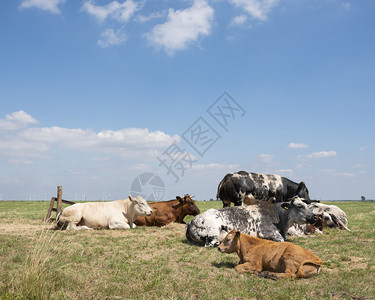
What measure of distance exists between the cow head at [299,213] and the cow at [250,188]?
8.30 metres

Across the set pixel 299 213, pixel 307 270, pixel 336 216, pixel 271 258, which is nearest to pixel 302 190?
pixel 336 216

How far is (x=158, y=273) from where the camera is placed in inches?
269

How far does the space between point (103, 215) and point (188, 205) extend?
3.91 metres

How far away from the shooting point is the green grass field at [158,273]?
551 centimetres

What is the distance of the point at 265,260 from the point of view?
7078mm

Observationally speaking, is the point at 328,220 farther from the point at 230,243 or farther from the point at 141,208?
the point at 230,243

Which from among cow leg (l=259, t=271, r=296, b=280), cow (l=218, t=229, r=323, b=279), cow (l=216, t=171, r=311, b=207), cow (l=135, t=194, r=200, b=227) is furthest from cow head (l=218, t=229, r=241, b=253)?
cow (l=216, t=171, r=311, b=207)

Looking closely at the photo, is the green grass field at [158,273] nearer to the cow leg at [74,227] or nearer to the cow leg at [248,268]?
the cow leg at [248,268]

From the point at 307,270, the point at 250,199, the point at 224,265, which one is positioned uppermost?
the point at 250,199

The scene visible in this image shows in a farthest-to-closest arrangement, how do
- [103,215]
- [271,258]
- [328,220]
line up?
[103,215] < [328,220] < [271,258]

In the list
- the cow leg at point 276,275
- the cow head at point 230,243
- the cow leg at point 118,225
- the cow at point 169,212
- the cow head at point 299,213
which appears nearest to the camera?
the cow leg at point 276,275

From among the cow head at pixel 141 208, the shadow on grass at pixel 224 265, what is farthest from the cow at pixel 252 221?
the cow head at pixel 141 208

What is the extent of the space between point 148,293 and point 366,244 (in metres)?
7.94

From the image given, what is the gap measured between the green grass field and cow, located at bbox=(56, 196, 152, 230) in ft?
11.2
